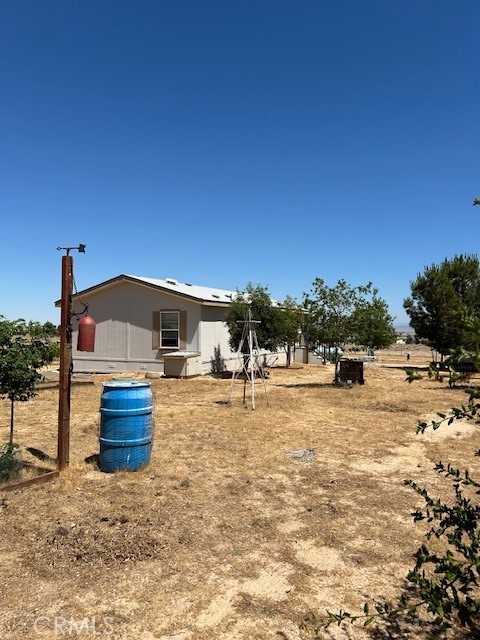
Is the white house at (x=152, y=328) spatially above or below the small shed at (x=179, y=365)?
above

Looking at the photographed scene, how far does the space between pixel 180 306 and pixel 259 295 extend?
3.35 meters

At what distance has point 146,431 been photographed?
644 cm

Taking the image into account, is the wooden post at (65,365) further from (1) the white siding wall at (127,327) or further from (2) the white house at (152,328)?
(1) the white siding wall at (127,327)

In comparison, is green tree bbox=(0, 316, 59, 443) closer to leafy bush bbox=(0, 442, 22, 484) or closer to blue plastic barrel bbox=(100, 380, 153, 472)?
leafy bush bbox=(0, 442, 22, 484)

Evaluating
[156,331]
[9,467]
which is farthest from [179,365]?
[9,467]

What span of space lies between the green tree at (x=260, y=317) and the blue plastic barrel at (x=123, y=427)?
12.8 m

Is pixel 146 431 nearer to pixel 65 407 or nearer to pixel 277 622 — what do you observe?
pixel 65 407

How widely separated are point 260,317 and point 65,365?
45.0ft

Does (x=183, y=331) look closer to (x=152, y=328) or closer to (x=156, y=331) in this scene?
(x=156, y=331)

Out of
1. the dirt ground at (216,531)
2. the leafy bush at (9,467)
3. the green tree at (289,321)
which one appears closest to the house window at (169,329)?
the green tree at (289,321)

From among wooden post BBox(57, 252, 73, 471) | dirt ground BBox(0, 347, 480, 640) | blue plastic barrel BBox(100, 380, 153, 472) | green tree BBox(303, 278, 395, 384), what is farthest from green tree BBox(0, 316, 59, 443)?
green tree BBox(303, 278, 395, 384)

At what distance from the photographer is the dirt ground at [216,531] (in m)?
3.30

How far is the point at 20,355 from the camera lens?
611cm

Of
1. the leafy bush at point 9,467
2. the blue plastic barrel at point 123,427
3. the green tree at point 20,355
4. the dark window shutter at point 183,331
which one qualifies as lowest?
the leafy bush at point 9,467
